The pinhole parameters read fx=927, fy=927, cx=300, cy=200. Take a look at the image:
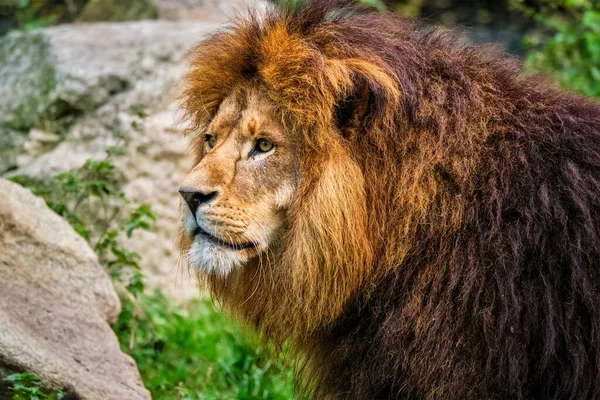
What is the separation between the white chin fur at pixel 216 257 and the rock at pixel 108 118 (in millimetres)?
2523

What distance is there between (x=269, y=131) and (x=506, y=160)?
915mm

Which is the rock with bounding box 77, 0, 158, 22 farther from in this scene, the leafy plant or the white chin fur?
the white chin fur

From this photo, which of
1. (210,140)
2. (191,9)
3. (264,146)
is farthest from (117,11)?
(264,146)

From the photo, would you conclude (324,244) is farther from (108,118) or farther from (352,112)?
(108,118)

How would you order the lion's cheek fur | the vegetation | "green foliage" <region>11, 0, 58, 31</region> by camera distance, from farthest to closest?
"green foliage" <region>11, 0, 58, 31</region>, the vegetation, the lion's cheek fur

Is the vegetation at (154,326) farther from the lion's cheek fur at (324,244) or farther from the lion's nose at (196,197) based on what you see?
the lion's nose at (196,197)

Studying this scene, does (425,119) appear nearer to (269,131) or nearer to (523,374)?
(269,131)

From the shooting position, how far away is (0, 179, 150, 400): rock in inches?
155

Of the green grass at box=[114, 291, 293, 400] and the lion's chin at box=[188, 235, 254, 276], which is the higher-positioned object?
the lion's chin at box=[188, 235, 254, 276]

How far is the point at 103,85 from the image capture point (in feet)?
20.7

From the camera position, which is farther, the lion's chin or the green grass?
the green grass

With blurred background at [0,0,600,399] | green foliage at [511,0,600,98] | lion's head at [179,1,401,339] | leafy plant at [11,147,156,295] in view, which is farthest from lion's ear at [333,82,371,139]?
green foliage at [511,0,600,98]

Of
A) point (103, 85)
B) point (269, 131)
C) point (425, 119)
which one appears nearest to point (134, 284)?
point (103, 85)

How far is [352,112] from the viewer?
11.8 ft
